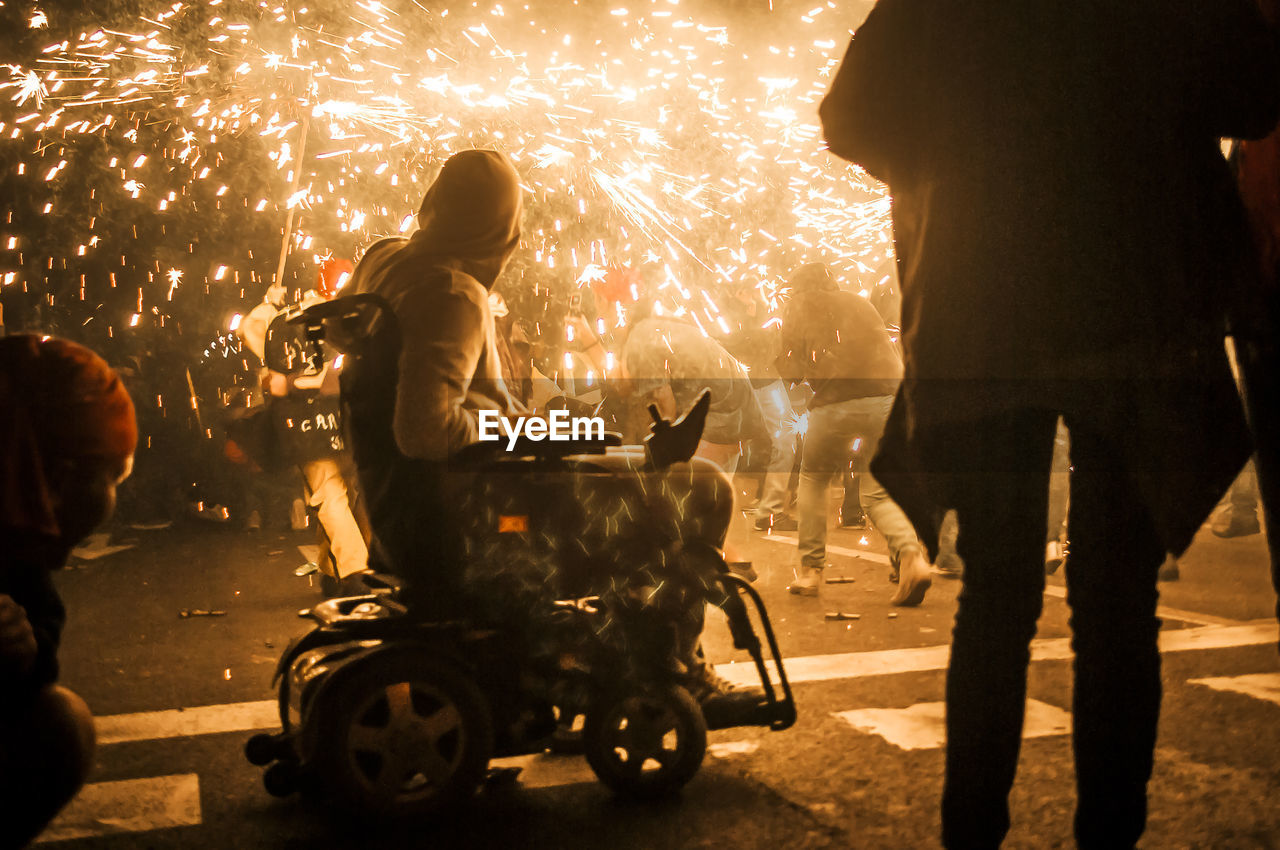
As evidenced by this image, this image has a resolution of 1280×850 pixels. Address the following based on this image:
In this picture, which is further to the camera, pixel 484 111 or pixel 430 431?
pixel 484 111

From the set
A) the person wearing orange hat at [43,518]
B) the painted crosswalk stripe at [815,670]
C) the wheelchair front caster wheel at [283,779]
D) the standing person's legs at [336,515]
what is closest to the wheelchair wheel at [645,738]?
the wheelchair front caster wheel at [283,779]

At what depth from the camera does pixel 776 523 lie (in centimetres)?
1155

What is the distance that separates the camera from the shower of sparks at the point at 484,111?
9.66 meters

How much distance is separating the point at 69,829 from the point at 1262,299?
130 inches

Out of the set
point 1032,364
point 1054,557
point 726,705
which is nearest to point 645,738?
point 726,705

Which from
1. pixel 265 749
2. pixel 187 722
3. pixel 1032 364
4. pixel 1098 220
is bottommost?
pixel 187 722

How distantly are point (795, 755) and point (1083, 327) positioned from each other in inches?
77.6

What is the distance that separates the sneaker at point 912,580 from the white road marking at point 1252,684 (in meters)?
2.05

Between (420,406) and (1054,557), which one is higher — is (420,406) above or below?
above

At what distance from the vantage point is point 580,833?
3.11 metres

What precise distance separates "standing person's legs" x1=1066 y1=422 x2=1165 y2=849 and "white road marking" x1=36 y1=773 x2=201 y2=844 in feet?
7.86

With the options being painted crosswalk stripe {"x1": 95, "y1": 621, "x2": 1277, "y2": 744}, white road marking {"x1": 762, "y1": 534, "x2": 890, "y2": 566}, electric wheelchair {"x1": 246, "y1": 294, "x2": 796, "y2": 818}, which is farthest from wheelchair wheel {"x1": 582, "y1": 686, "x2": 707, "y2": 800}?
white road marking {"x1": 762, "y1": 534, "x2": 890, "y2": 566}

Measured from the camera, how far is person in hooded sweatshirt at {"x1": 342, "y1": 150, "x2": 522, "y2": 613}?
3.23 m

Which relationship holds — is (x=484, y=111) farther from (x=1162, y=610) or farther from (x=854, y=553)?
(x=1162, y=610)
